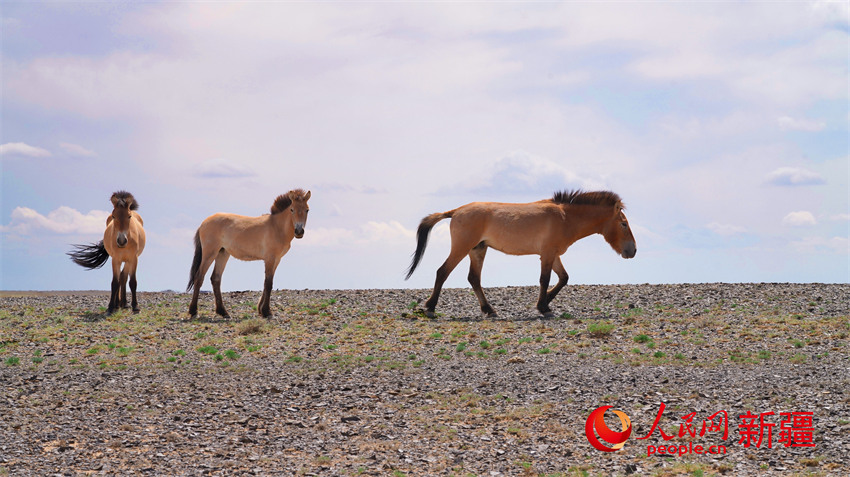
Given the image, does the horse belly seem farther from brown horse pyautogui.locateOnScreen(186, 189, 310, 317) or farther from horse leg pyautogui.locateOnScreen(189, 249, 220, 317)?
horse leg pyautogui.locateOnScreen(189, 249, 220, 317)

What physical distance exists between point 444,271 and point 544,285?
246cm

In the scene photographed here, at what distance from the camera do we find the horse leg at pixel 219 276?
18844 millimetres

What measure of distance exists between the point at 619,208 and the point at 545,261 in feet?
7.75

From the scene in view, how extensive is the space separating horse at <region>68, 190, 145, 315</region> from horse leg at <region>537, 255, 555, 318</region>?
408 inches

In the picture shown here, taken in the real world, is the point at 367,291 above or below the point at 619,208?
below

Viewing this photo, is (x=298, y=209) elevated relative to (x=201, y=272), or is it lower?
elevated

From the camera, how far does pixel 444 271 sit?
18938mm

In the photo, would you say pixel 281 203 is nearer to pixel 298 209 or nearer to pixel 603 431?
pixel 298 209

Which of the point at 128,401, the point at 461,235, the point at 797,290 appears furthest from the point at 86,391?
the point at 797,290

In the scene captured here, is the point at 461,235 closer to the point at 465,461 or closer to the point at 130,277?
the point at 130,277

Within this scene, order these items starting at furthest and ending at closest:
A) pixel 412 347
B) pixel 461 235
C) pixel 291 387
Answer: pixel 461 235, pixel 412 347, pixel 291 387

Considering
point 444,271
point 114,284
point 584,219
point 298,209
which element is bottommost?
point 114,284

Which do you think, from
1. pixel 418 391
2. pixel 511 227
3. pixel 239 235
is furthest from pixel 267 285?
pixel 418 391

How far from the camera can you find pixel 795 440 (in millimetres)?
9055
